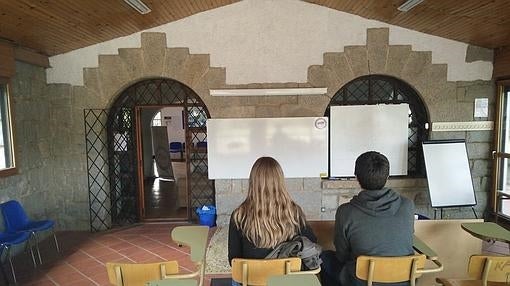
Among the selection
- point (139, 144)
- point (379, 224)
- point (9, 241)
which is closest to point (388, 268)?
point (379, 224)

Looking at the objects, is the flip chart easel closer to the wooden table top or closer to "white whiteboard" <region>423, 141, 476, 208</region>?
"white whiteboard" <region>423, 141, 476, 208</region>

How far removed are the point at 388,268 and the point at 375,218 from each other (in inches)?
10.7

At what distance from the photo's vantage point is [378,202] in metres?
1.81

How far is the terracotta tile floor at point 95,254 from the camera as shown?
11.2 ft

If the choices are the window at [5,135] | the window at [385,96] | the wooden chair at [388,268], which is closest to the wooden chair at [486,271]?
the wooden chair at [388,268]

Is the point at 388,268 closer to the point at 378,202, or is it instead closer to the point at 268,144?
the point at 378,202

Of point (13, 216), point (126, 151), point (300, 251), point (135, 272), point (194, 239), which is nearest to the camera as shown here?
point (135, 272)

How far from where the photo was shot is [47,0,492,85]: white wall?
4602 millimetres

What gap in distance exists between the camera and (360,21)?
459 cm

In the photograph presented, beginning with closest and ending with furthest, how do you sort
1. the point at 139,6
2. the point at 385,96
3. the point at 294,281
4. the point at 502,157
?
the point at 294,281, the point at 139,6, the point at 502,157, the point at 385,96

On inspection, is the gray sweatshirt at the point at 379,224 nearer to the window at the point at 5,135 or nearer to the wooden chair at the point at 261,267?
the wooden chair at the point at 261,267

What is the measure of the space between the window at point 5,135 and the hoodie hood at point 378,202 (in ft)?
12.5

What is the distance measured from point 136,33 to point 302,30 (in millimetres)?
2231

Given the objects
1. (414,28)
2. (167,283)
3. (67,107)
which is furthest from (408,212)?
(67,107)
